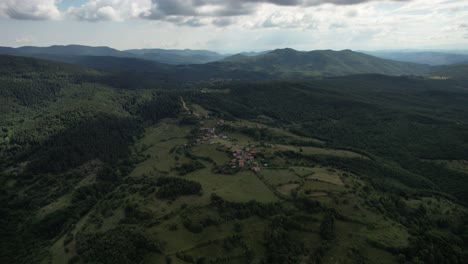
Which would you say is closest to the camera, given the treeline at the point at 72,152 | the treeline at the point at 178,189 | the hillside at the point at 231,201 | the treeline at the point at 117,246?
the treeline at the point at 117,246

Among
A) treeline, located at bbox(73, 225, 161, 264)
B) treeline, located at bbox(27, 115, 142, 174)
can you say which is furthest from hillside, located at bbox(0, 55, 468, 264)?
treeline, located at bbox(27, 115, 142, 174)

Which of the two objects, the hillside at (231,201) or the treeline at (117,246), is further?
the hillside at (231,201)

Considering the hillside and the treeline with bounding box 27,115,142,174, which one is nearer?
the hillside

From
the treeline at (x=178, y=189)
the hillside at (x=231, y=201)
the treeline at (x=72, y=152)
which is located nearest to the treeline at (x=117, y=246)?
the hillside at (x=231, y=201)

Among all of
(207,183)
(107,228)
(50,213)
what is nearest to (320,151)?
(207,183)

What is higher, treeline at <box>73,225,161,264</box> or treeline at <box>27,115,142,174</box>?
treeline at <box>73,225,161,264</box>

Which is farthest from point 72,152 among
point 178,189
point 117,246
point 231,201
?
point 231,201

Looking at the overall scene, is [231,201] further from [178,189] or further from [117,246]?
[117,246]

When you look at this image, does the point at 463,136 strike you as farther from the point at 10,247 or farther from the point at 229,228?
the point at 10,247

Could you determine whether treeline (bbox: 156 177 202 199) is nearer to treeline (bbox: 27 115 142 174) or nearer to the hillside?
the hillside

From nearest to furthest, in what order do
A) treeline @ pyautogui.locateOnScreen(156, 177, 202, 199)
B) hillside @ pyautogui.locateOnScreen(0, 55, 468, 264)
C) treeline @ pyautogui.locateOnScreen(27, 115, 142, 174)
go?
hillside @ pyautogui.locateOnScreen(0, 55, 468, 264) < treeline @ pyautogui.locateOnScreen(156, 177, 202, 199) < treeline @ pyautogui.locateOnScreen(27, 115, 142, 174)

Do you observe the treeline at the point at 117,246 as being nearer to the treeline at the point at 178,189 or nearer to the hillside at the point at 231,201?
the hillside at the point at 231,201
